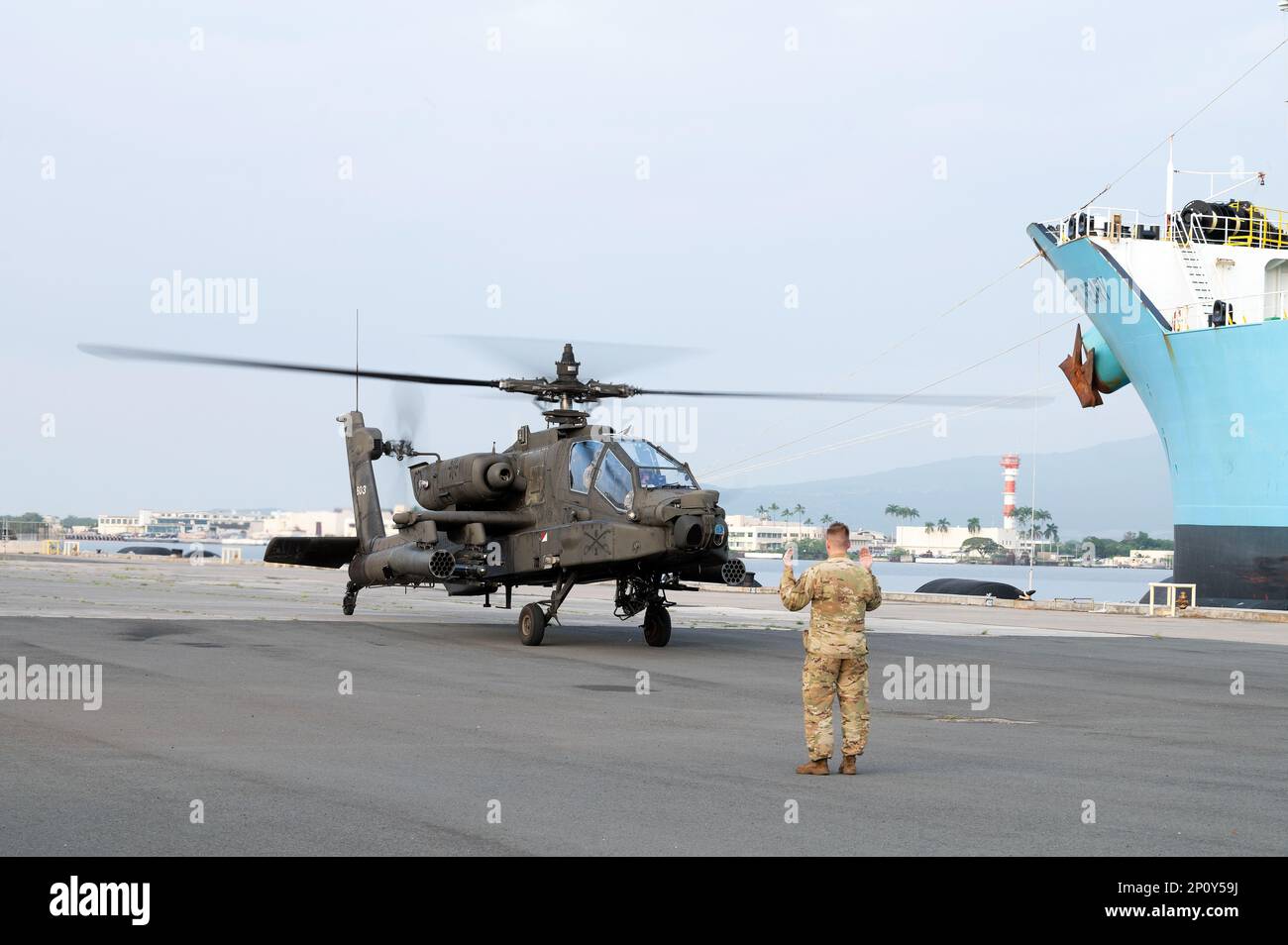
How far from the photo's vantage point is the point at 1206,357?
37.0 metres

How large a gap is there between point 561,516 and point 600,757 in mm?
11102

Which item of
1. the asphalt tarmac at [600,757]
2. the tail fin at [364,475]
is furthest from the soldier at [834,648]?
the tail fin at [364,475]

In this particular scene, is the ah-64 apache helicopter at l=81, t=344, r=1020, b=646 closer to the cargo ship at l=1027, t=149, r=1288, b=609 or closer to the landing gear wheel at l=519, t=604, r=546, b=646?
the landing gear wheel at l=519, t=604, r=546, b=646

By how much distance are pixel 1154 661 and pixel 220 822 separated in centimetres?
1723

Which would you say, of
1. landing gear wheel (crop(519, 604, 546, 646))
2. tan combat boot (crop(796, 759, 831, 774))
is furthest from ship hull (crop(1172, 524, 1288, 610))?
tan combat boot (crop(796, 759, 831, 774))

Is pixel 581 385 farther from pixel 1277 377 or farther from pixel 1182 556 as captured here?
pixel 1182 556

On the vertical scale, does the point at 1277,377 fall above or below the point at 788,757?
above

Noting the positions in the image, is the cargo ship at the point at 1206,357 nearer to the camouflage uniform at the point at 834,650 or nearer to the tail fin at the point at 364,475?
the tail fin at the point at 364,475

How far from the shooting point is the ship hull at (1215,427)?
35375mm

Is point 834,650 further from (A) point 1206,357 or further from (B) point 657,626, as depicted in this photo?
(A) point 1206,357

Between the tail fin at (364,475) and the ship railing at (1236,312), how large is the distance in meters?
25.3

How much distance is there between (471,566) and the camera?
2250 centimetres
